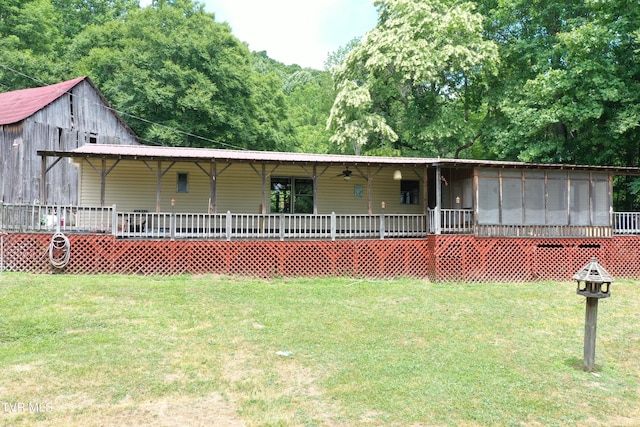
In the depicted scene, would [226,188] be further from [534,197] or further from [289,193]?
[534,197]

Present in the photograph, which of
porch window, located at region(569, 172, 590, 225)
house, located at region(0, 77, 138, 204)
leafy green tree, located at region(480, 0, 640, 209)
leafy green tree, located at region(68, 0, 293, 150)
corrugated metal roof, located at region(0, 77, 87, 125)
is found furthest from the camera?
leafy green tree, located at region(68, 0, 293, 150)

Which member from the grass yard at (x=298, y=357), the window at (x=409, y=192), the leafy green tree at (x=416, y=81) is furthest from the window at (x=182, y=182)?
the leafy green tree at (x=416, y=81)

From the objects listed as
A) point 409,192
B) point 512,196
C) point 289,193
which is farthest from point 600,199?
point 289,193

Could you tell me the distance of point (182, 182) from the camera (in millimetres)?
16891

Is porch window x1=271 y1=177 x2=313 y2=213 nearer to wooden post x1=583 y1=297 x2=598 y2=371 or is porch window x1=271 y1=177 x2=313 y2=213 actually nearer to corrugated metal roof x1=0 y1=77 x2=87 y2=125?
wooden post x1=583 y1=297 x2=598 y2=371

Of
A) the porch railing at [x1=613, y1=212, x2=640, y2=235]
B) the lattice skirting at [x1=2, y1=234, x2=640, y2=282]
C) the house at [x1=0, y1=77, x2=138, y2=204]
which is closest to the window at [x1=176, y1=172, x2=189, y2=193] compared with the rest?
the lattice skirting at [x1=2, y1=234, x2=640, y2=282]

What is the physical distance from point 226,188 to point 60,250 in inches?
240

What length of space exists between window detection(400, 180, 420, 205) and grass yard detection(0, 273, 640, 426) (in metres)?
6.92

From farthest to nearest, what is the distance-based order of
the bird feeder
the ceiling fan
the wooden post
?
the ceiling fan → the wooden post → the bird feeder

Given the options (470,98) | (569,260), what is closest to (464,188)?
(569,260)

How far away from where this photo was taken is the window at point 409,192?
1848 cm

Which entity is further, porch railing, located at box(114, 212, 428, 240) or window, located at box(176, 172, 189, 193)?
window, located at box(176, 172, 189, 193)

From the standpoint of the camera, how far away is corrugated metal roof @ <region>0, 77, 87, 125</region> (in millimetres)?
21016

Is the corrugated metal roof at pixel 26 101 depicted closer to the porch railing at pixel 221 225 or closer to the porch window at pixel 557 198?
the porch railing at pixel 221 225
